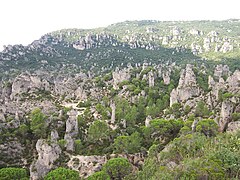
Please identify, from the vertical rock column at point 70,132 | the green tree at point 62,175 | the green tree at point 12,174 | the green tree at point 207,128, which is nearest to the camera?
the green tree at point 62,175

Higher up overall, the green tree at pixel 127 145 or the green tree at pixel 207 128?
the green tree at pixel 207 128

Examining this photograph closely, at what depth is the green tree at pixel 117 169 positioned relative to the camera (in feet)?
142

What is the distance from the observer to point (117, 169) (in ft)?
143

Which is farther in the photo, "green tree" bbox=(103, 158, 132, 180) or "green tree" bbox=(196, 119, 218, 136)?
"green tree" bbox=(196, 119, 218, 136)

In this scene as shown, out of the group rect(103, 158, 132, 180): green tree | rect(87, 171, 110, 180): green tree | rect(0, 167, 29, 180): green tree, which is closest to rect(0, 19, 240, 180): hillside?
rect(87, 171, 110, 180): green tree

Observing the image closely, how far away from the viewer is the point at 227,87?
73375 millimetres

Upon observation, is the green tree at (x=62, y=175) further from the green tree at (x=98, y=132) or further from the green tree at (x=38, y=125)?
the green tree at (x=38, y=125)

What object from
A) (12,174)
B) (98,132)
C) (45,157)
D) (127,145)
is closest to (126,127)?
(98,132)

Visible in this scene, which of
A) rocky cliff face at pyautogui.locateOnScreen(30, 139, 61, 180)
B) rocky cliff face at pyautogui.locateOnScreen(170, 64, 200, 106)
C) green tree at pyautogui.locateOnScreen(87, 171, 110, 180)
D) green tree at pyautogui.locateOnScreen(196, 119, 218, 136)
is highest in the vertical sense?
rocky cliff face at pyautogui.locateOnScreen(170, 64, 200, 106)

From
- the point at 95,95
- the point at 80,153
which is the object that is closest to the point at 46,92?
the point at 95,95

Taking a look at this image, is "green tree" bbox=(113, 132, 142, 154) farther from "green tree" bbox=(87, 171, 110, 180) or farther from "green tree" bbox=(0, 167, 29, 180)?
"green tree" bbox=(0, 167, 29, 180)

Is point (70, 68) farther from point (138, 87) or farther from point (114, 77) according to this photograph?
point (138, 87)

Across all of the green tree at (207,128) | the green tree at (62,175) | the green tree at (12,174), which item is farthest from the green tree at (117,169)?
the green tree at (207,128)

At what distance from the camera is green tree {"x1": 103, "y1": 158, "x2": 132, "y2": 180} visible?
142 ft
